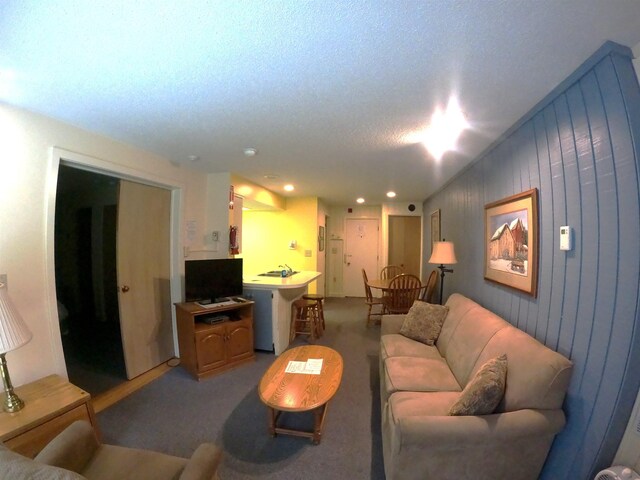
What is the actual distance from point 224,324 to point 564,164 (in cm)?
304

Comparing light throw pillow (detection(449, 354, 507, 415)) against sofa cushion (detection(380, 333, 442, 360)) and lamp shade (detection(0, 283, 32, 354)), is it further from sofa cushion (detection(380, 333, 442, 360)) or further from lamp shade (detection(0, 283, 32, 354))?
lamp shade (detection(0, 283, 32, 354))

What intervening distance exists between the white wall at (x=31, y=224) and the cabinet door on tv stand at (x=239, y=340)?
4.24 feet

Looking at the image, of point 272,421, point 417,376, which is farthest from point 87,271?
point 417,376

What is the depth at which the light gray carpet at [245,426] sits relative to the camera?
1.58 meters

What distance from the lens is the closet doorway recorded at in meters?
2.54

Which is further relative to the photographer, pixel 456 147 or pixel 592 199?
pixel 456 147

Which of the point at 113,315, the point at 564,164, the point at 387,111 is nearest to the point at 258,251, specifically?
the point at 113,315

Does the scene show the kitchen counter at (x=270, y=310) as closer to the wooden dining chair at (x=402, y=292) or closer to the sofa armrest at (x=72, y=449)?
the wooden dining chair at (x=402, y=292)

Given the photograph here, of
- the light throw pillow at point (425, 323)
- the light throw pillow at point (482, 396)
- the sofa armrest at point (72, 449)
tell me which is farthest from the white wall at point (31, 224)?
the light throw pillow at point (425, 323)

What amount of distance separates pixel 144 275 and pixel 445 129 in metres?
3.13

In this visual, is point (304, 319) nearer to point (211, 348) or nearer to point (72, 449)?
point (211, 348)

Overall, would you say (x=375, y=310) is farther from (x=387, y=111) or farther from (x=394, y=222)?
A: (x=387, y=111)

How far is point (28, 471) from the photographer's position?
0.68 meters

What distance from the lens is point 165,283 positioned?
293 centimetres
